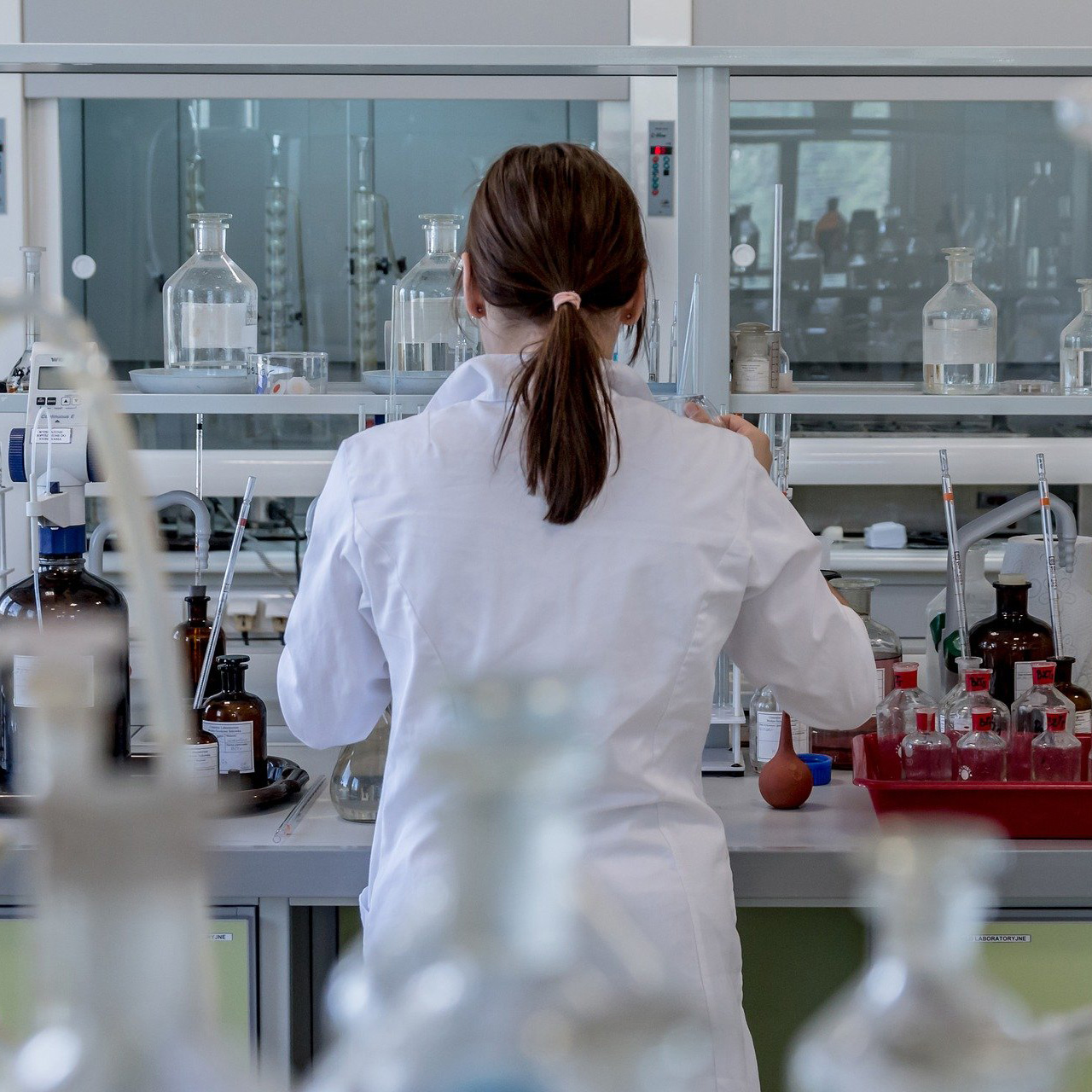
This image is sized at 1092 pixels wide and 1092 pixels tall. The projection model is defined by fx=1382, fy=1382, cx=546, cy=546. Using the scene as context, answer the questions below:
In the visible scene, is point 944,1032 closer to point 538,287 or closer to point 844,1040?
point 844,1040

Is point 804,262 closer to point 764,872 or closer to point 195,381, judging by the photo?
point 195,381

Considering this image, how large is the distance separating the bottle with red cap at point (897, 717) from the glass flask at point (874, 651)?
0.55ft

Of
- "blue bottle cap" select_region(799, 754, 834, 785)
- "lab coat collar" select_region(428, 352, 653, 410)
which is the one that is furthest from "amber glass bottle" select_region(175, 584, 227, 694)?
"blue bottle cap" select_region(799, 754, 834, 785)

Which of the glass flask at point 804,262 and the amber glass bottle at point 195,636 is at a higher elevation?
the glass flask at point 804,262

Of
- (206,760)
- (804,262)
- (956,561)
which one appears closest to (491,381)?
(206,760)

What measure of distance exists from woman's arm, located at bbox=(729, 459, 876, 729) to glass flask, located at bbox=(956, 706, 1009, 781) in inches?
14.0

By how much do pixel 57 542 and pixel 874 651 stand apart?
118 centimetres

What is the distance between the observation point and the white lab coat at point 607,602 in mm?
1258

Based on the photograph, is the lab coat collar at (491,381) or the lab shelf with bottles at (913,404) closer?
the lab coat collar at (491,381)

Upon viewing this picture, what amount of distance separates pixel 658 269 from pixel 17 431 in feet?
6.31

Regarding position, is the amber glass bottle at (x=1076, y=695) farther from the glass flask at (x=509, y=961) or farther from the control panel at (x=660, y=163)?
the glass flask at (x=509, y=961)

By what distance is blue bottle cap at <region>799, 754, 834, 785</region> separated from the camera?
1.99m

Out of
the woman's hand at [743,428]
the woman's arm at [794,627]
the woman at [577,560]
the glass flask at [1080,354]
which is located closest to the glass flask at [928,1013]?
the woman at [577,560]

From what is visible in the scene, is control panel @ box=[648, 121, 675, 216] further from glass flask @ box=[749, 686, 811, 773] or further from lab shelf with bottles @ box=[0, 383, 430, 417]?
glass flask @ box=[749, 686, 811, 773]
